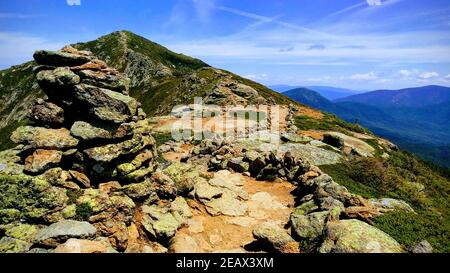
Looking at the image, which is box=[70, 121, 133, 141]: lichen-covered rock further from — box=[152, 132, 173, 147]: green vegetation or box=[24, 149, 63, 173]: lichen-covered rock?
box=[152, 132, 173, 147]: green vegetation

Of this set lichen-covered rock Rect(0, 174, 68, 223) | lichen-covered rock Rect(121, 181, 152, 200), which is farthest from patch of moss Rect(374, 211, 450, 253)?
lichen-covered rock Rect(0, 174, 68, 223)

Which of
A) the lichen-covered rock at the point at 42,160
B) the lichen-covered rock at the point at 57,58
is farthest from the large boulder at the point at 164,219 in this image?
the lichen-covered rock at the point at 57,58

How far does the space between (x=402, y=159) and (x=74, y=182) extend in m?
53.8

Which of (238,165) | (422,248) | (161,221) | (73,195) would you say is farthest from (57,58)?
(422,248)

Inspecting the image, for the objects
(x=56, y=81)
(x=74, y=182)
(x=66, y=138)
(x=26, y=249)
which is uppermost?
(x=56, y=81)

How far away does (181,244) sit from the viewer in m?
20.3

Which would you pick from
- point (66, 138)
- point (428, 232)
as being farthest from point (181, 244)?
point (428, 232)

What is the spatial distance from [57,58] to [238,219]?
59.4ft

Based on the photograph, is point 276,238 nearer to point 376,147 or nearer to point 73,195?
point 73,195

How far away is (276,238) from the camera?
2033 cm

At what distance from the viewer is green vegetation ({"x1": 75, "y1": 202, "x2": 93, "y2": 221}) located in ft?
64.5

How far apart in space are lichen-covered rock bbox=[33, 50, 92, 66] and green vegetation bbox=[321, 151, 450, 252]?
23.8 metres
